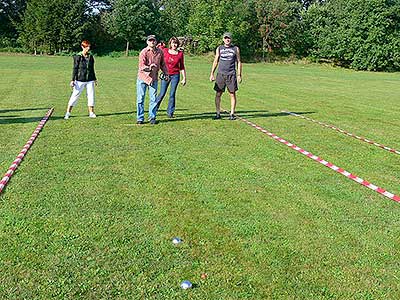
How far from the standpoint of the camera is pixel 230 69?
10.5 metres

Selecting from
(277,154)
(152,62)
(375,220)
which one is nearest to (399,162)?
(277,154)

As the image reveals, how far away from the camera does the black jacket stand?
1010cm

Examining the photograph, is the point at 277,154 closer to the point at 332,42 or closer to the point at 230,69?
the point at 230,69

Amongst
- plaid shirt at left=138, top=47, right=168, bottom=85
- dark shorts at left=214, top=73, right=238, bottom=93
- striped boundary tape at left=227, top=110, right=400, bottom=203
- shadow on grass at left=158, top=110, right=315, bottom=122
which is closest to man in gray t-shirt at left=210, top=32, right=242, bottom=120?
dark shorts at left=214, top=73, right=238, bottom=93

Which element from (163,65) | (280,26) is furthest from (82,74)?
(280,26)

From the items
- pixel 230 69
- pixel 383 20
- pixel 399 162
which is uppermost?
pixel 383 20

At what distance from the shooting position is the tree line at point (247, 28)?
59.5 m

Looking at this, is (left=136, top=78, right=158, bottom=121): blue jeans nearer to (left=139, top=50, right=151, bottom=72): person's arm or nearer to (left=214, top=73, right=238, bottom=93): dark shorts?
(left=139, top=50, right=151, bottom=72): person's arm

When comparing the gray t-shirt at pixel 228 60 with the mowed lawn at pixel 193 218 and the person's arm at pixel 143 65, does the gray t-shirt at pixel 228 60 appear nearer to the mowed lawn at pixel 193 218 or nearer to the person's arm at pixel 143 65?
the person's arm at pixel 143 65

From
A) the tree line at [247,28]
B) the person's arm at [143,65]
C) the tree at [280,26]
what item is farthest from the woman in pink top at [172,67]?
the tree at [280,26]

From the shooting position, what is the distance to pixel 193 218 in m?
4.46

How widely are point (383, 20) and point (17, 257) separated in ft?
207

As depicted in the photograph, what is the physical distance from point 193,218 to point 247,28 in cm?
6173

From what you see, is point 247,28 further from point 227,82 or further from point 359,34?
point 227,82
